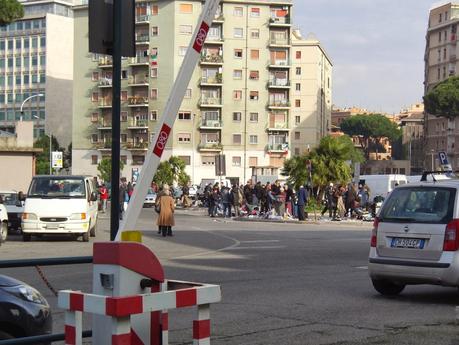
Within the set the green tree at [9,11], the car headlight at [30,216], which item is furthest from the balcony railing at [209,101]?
the car headlight at [30,216]

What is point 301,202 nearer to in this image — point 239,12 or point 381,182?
point 381,182

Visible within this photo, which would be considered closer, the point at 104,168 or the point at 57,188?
the point at 57,188

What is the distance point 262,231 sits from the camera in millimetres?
31391

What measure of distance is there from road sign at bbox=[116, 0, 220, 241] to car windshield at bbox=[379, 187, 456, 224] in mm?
6773

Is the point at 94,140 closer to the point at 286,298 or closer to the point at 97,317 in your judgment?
the point at 286,298

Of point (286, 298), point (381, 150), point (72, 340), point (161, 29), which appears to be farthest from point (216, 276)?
point (381, 150)

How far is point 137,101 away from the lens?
95688mm

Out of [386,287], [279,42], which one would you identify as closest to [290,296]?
[386,287]

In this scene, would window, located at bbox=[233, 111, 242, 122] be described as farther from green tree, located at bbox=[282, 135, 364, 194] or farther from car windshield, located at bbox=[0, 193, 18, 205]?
car windshield, located at bbox=[0, 193, 18, 205]

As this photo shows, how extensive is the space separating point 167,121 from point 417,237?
6.89 metres

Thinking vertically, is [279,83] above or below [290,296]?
above

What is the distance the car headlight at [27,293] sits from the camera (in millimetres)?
6457

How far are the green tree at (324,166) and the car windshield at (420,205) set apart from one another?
36437mm

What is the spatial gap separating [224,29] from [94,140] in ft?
64.8
